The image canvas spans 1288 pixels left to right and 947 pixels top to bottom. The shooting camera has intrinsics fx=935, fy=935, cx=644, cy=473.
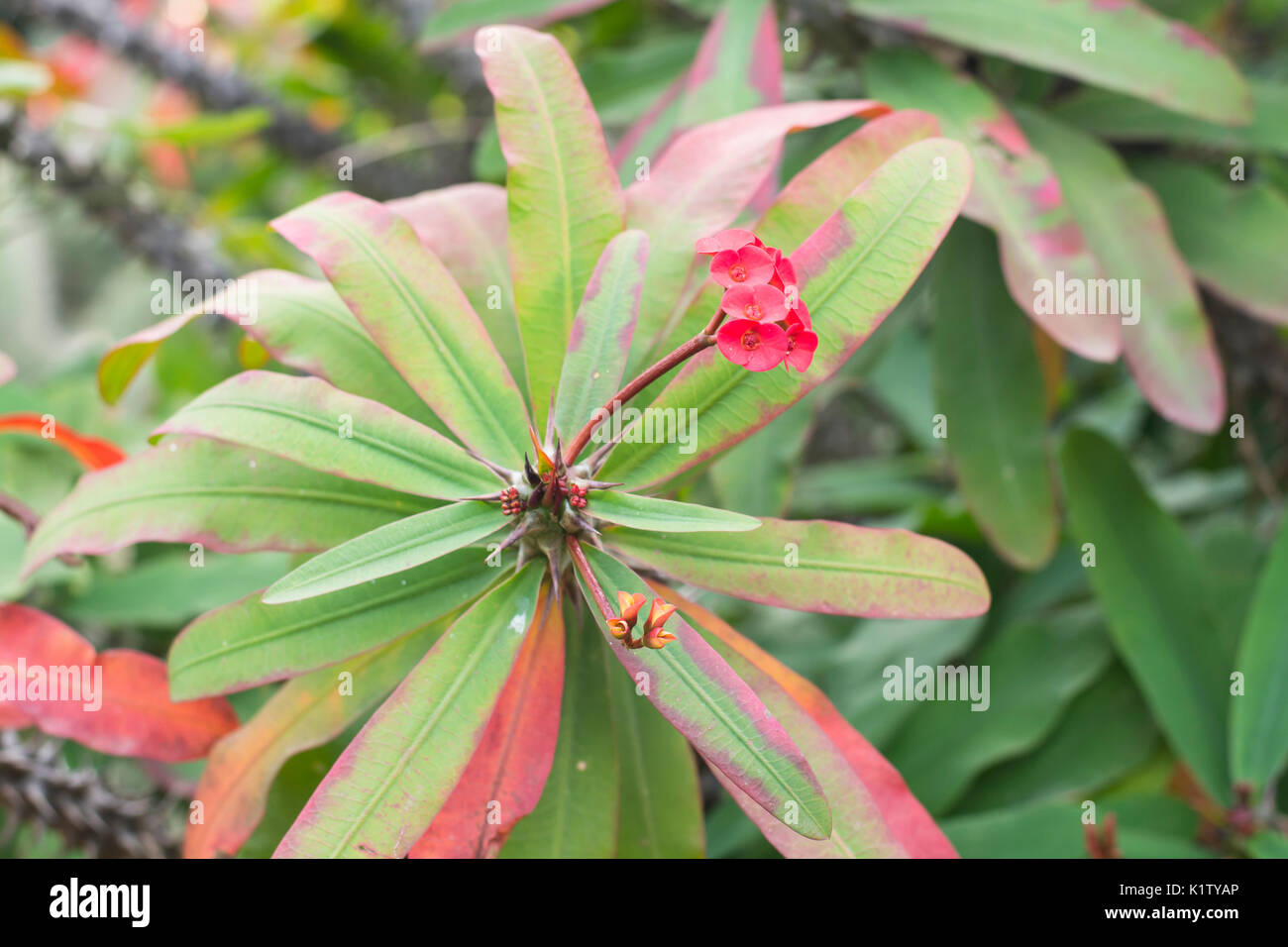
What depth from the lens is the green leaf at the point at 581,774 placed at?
0.68 m

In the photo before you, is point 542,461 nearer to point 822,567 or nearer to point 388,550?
point 388,550

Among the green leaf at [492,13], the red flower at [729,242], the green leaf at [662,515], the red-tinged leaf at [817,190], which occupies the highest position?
the green leaf at [492,13]

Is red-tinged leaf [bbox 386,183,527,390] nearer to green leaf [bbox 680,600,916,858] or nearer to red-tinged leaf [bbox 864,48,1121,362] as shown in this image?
green leaf [bbox 680,600,916,858]

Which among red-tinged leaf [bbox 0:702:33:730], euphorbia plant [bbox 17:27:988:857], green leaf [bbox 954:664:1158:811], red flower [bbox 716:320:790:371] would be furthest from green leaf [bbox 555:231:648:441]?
green leaf [bbox 954:664:1158:811]

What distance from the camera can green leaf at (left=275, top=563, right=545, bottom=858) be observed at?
558 mm

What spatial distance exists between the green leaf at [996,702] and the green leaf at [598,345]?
0.64 m

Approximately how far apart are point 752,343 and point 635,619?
166 mm

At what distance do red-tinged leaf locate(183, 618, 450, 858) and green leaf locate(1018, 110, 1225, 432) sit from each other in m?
0.71

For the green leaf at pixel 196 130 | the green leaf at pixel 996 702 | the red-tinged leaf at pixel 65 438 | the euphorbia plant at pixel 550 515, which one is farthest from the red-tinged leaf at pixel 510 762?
the green leaf at pixel 196 130

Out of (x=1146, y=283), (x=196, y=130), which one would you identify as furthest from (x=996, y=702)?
(x=196, y=130)

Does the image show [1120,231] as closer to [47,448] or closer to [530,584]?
[530,584]

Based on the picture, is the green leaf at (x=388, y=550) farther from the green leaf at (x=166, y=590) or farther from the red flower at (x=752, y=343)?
the green leaf at (x=166, y=590)

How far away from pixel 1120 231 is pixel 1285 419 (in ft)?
1.54

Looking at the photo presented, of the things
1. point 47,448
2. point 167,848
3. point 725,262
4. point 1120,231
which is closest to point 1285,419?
point 1120,231
